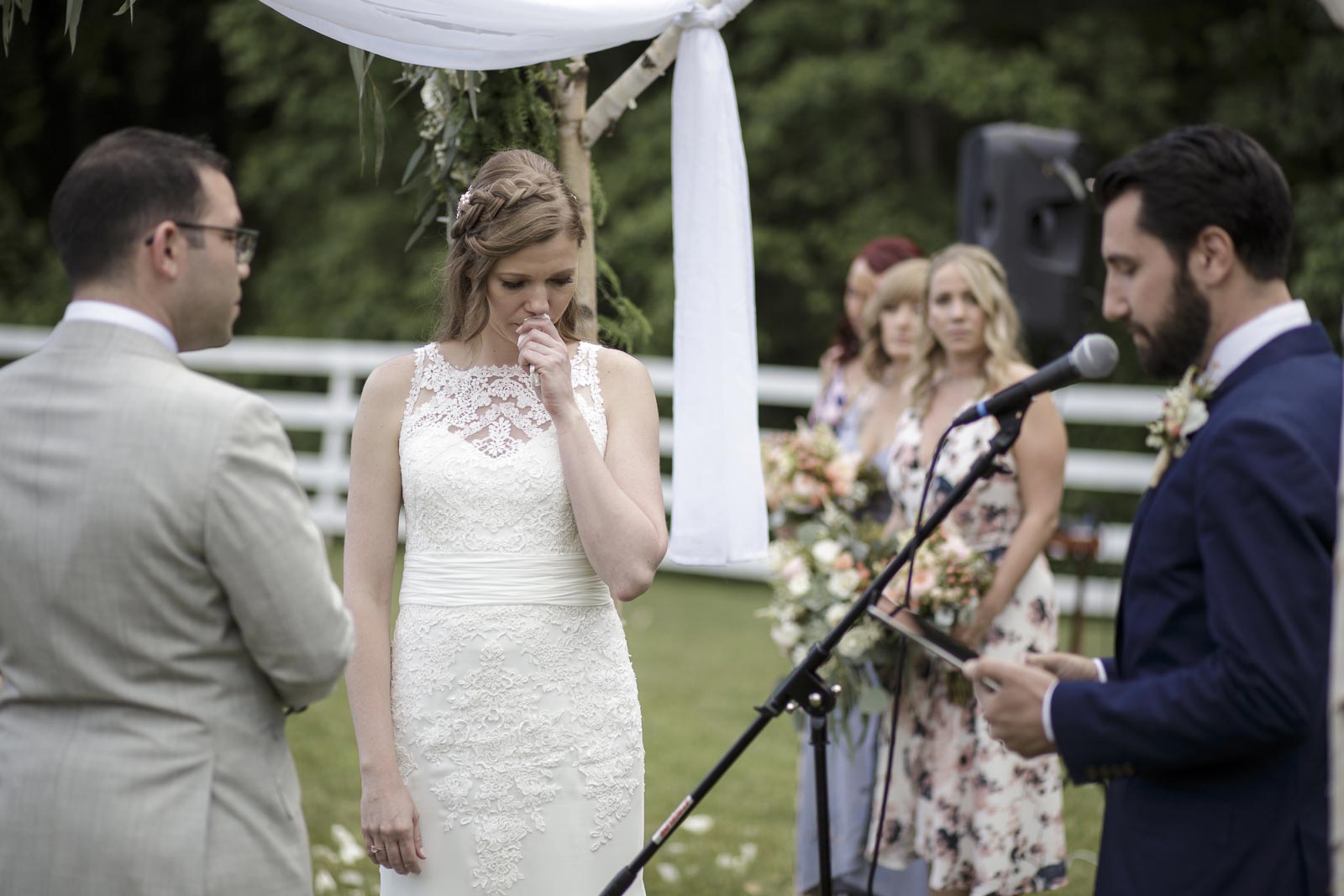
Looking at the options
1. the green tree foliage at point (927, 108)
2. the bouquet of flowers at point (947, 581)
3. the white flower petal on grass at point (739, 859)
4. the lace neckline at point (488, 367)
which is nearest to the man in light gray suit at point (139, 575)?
the lace neckline at point (488, 367)

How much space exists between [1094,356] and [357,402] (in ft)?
31.7

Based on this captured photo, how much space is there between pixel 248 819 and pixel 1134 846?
1.44 metres

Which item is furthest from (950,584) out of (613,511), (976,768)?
(613,511)

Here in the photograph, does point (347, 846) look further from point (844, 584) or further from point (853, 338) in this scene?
point (853, 338)

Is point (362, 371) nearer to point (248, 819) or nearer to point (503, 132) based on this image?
point (503, 132)

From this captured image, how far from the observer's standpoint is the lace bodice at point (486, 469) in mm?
2939

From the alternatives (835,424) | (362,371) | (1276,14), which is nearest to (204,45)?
(362,371)

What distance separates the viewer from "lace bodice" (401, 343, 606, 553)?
116 inches

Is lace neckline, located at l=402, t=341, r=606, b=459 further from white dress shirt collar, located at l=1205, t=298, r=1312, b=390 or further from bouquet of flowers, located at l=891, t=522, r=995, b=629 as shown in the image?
bouquet of flowers, located at l=891, t=522, r=995, b=629

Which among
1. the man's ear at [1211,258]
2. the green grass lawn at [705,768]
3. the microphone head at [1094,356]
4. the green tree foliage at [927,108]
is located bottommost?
the green grass lawn at [705,768]

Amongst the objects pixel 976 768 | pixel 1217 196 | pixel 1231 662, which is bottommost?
pixel 976 768

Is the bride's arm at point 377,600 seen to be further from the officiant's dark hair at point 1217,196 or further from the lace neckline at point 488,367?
the officiant's dark hair at point 1217,196

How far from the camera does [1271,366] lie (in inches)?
87.0

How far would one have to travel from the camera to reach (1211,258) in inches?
87.9
